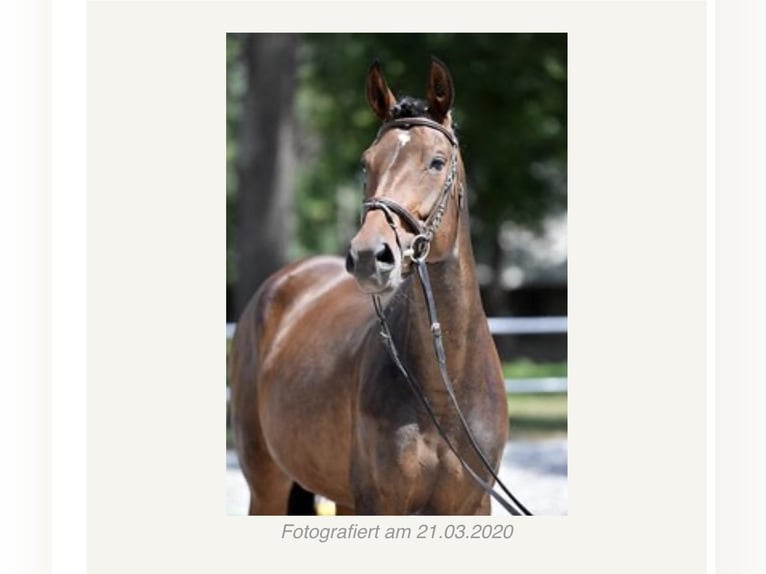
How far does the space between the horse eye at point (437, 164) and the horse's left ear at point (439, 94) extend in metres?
0.22

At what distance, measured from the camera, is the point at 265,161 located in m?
12.7

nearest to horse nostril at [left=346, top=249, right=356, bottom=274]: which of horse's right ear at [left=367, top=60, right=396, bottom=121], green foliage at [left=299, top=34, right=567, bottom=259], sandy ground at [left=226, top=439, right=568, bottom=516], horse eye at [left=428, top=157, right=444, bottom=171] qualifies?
horse eye at [left=428, top=157, right=444, bottom=171]

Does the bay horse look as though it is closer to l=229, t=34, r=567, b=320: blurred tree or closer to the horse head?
the horse head

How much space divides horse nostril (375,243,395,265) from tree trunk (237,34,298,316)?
28.8 ft

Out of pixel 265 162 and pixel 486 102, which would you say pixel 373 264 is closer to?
pixel 265 162

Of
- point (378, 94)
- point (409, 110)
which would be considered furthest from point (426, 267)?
point (378, 94)

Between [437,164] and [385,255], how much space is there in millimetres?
507

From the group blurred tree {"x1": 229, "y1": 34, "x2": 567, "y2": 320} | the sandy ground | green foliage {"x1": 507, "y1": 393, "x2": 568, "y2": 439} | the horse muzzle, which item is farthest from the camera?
blurred tree {"x1": 229, "y1": 34, "x2": 567, "y2": 320}

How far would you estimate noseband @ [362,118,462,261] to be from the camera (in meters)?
3.96

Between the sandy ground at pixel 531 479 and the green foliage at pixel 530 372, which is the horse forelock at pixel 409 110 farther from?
the green foliage at pixel 530 372

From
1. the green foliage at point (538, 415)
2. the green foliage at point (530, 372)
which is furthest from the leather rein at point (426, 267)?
the green foliage at point (530, 372)

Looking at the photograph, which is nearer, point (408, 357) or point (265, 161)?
point (408, 357)

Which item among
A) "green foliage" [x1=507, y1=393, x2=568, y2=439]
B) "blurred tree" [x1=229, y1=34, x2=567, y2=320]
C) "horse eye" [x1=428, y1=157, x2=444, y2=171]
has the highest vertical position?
"blurred tree" [x1=229, y1=34, x2=567, y2=320]
